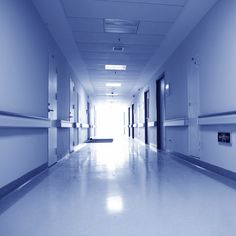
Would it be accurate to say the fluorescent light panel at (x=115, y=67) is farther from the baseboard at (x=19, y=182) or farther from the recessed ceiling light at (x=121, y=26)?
the baseboard at (x=19, y=182)

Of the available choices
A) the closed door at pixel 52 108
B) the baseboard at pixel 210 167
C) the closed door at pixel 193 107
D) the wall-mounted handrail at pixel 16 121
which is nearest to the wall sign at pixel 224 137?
the baseboard at pixel 210 167

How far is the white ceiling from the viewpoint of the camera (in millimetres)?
3654

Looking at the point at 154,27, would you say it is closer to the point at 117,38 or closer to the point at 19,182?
the point at 117,38

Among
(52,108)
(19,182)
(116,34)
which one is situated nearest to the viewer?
(19,182)

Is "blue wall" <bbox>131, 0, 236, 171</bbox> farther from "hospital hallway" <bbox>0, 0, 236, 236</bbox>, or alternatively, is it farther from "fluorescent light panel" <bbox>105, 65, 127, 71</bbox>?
"fluorescent light panel" <bbox>105, 65, 127, 71</bbox>

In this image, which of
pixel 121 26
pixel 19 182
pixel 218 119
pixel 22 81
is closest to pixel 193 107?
pixel 218 119

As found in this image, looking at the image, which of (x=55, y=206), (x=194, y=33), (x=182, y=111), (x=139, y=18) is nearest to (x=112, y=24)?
(x=139, y=18)

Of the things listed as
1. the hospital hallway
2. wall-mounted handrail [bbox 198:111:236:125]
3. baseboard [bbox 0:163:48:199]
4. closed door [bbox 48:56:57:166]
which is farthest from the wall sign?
closed door [bbox 48:56:57:166]

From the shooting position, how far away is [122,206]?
2.19 metres

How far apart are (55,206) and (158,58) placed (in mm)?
5404

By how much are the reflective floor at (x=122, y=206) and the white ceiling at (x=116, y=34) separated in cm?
291

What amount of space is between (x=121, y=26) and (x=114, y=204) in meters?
3.57

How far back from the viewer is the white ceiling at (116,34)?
365cm

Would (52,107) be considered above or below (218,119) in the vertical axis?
above
